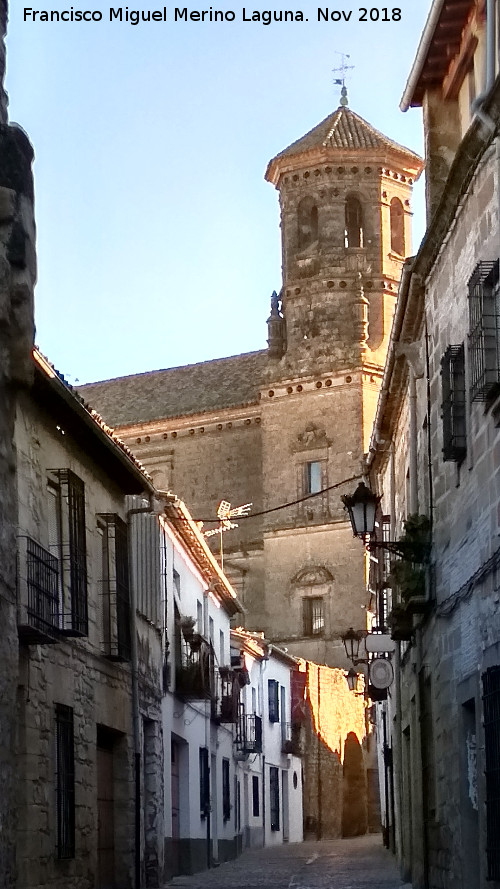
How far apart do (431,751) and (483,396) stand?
5.38 m

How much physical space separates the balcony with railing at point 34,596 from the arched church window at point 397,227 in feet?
135

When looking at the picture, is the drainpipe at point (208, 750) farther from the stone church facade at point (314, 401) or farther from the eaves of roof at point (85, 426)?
the stone church facade at point (314, 401)

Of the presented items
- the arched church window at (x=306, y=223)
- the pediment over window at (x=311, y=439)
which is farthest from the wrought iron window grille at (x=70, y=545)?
the arched church window at (x=306, y=223)

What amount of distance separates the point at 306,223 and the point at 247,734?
23100 mm

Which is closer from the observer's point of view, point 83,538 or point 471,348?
point 471,348

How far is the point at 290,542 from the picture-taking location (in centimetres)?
5184

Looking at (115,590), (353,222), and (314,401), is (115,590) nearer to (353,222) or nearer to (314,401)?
(314,401)

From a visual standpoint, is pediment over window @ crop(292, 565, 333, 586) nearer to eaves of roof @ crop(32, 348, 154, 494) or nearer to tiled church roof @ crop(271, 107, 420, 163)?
tiled church roof @ crop(271, 107, 420, 163)

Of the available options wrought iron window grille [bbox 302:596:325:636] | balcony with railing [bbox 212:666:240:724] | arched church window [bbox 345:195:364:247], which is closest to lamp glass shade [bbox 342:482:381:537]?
balcony with railing [bbox 212:666:240:724]

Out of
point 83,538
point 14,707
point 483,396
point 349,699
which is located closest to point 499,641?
point 483,396

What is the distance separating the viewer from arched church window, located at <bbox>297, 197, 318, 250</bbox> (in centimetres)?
5381

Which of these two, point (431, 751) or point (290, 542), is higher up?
point (290, 542)

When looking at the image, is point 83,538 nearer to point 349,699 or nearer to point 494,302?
point 494,302

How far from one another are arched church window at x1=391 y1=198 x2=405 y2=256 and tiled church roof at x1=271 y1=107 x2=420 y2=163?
65.9 inches
